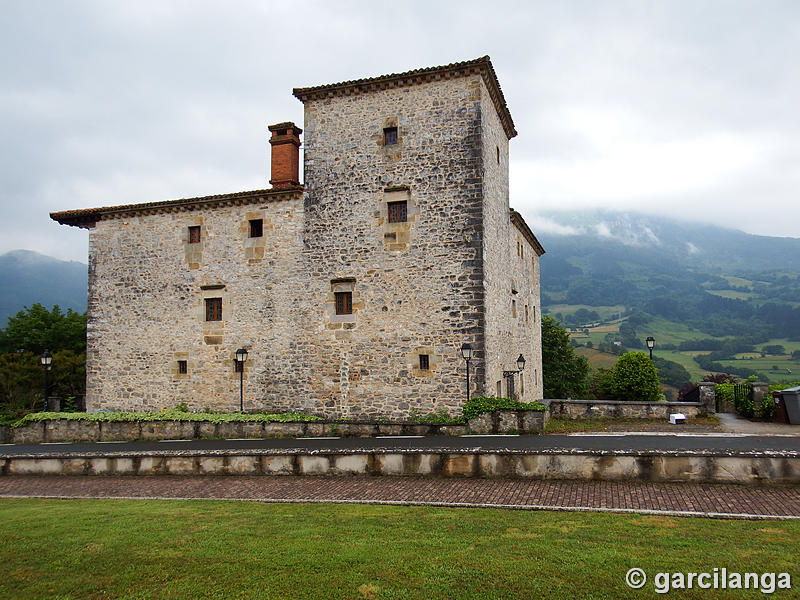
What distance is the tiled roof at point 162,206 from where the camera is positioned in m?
21.8

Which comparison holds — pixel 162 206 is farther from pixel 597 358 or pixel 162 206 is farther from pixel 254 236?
pixel 597 358

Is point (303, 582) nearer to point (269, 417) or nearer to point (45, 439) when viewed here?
A: point (269, 417)

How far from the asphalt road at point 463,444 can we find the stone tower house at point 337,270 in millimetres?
2924

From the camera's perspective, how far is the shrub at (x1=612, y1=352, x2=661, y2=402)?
96.6 feet

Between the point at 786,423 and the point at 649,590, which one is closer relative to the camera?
the point at 649,590

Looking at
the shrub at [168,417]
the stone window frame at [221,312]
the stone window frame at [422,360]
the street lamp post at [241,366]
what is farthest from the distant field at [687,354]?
the shrub at [168,417]

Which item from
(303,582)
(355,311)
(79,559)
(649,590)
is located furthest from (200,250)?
(649,590)

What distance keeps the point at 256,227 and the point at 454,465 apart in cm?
1412

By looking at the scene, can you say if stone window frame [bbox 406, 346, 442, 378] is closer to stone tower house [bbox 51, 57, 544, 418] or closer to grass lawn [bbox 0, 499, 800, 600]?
stone tower house [bbox 51, 57, 544, 418]

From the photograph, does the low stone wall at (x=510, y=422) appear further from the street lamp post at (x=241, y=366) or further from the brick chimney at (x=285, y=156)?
the brick chimney at (x=285, y=156)

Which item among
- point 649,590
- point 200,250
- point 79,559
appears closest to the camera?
point 649,590

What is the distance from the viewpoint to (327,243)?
2103cm

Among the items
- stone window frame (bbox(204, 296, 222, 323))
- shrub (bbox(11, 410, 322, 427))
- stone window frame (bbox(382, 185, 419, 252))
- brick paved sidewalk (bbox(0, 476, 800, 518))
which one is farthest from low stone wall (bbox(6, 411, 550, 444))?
stone window frame (bbox(382, 185, 419, 252))

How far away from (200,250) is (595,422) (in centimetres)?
1721
